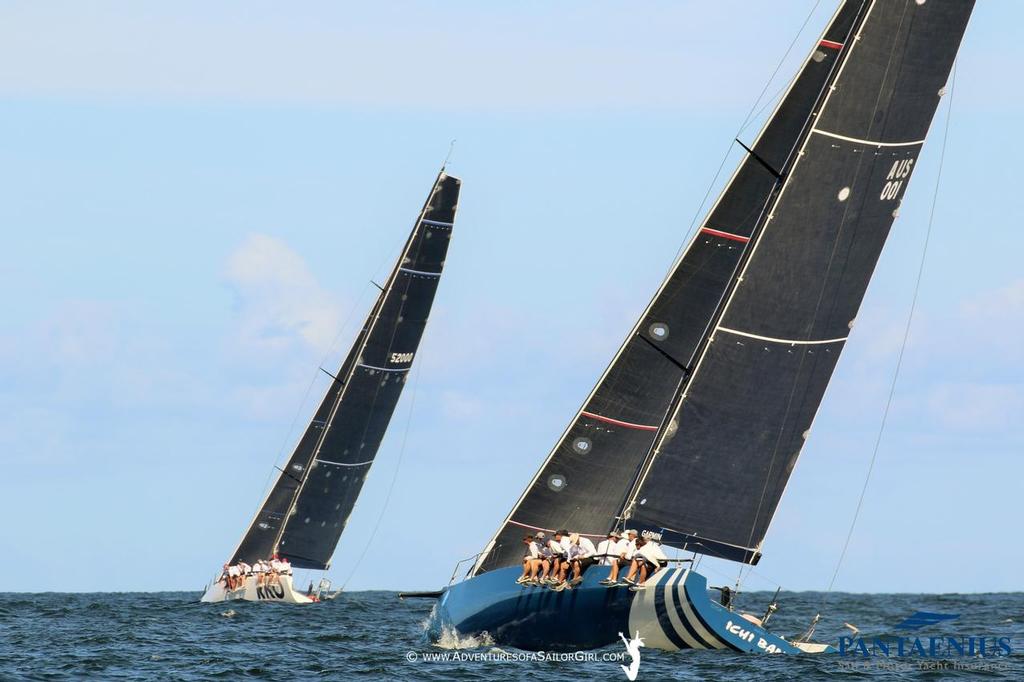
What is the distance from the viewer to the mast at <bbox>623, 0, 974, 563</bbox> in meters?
23.2

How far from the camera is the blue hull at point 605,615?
70.7ft

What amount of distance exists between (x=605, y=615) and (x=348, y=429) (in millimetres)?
28562

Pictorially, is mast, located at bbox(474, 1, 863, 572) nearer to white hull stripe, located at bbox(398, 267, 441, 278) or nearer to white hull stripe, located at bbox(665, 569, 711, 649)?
white hull stripe, located at bbox(665, 569, 711, 649)

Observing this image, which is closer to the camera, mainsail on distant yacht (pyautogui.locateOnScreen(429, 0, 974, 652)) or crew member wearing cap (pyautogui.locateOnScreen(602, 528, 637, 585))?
crew member wearing cap (pyautogui.locateOnScreen(602, 528, 637, 585))

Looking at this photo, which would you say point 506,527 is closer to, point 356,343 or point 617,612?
point 617,612

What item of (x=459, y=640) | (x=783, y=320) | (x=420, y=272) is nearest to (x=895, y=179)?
(x=783, y=320)

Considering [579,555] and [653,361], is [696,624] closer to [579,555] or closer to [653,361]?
[579,555]

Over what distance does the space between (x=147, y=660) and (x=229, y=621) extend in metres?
13.2

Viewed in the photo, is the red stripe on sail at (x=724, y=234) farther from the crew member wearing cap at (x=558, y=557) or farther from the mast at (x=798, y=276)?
the crew member wearing cap at (x=558, y=557)

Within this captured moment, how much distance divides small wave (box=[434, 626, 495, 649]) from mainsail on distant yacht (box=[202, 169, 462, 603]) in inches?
939

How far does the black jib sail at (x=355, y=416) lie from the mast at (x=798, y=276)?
24979 millimetres

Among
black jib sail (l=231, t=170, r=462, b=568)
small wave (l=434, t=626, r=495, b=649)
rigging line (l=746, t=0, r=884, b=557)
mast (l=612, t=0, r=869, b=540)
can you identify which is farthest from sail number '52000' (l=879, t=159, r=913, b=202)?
black jib sail (l=231, t=170, r=462, b=568)

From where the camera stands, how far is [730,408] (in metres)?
23.4

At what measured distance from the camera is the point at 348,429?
49688mm
